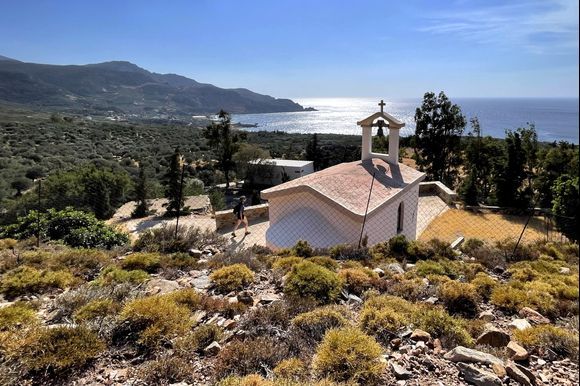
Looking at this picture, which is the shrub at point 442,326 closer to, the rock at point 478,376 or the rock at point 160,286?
the rock at point 478,376

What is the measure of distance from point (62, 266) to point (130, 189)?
16231 millimetres

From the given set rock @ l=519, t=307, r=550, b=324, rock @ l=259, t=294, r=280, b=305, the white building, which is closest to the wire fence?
the white building

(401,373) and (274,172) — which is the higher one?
(274,172)

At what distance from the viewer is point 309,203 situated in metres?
10.6

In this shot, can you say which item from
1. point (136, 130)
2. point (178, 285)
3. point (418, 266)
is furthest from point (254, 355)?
point (136, 130)

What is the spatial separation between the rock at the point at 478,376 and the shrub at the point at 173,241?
22.0ft

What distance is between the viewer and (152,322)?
4.63 metres

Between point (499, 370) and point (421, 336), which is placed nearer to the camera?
point (499, 370)

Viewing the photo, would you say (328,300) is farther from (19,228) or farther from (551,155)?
(551,155)

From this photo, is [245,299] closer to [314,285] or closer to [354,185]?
Result: [314,285]

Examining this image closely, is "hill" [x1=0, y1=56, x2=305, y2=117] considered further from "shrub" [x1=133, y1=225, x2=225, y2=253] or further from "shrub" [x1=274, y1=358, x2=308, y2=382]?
"shrub" [x1=274, y1=358, x2=308, y2=382]

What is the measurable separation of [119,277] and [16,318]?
1.69m

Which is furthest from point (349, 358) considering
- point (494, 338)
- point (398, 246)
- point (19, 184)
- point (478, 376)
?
point (19, 184)

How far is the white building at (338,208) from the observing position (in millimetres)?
10034
